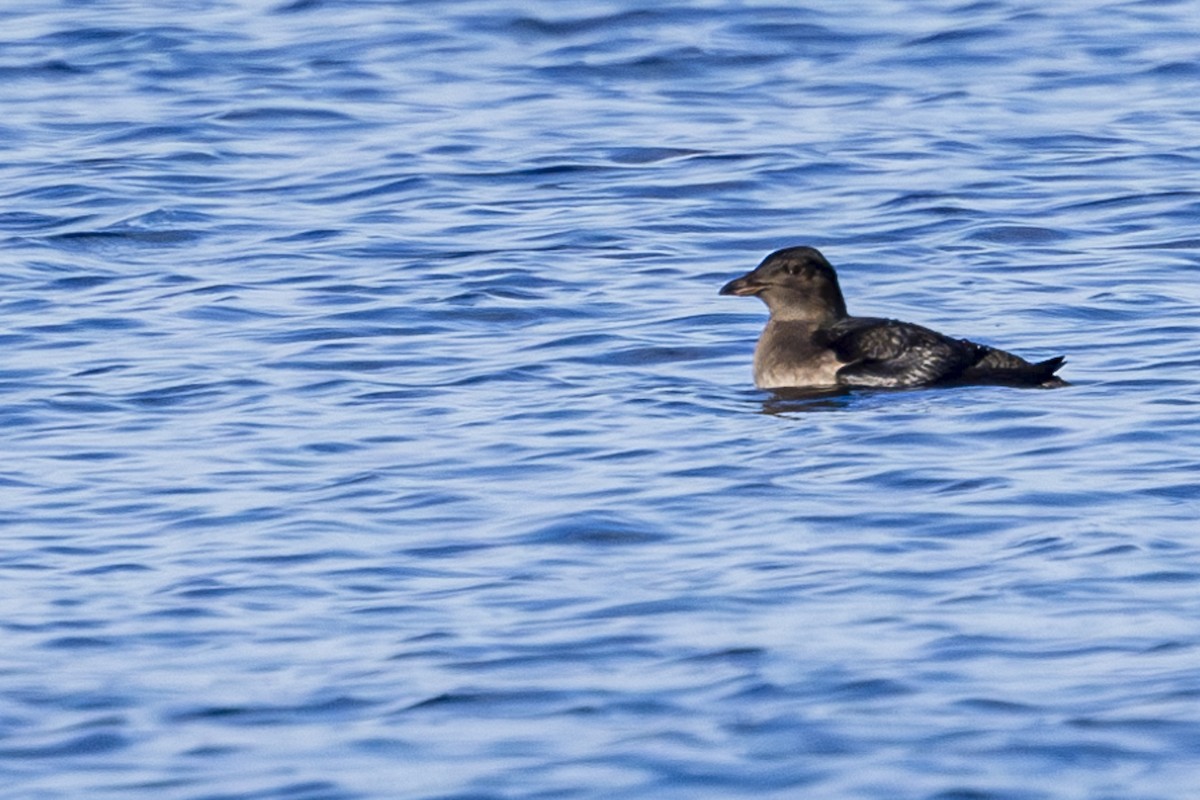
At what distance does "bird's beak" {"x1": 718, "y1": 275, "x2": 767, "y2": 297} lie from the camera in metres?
13.4

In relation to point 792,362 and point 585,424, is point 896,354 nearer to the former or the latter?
point 792,362

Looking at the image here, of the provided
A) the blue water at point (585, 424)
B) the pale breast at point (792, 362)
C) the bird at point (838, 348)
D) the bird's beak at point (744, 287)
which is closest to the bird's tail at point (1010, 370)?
the bird at point (838, 348)

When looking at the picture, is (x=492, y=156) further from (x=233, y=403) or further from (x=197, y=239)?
(x=233, y=403)

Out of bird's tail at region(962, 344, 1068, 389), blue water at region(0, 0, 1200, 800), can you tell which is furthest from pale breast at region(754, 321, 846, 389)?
bird's tail at region(962, 344, 1068, 389)

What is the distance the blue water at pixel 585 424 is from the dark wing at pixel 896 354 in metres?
0.19

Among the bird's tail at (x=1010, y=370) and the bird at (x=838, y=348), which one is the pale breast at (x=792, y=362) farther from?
the bird's tail at (x=1010, y=370)

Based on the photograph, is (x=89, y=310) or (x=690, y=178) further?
(x=690, y=178)

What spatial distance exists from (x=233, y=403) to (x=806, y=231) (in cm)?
532

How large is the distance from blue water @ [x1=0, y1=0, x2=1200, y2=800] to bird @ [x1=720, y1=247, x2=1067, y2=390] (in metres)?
0.19

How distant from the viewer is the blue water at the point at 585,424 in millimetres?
7652

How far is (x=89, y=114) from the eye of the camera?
67.9 feet

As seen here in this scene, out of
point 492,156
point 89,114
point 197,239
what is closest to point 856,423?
point 197,239

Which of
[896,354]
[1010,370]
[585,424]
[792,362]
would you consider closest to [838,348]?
[792,362]

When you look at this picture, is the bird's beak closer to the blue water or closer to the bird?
the bird
